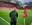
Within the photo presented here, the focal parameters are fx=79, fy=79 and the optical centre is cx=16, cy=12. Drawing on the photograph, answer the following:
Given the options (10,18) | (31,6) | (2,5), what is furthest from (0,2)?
(31,6)

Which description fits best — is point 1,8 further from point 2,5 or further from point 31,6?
point 31,6

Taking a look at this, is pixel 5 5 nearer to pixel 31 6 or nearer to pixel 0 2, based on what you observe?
Answer: pixel 0 2

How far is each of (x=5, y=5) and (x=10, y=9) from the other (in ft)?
0.17

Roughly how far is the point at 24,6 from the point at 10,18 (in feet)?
0.49

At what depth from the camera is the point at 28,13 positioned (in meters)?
0.65

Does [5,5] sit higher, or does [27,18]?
[5,5]

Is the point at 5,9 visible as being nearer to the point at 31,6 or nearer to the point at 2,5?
the point at 2,5

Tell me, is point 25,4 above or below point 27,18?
above

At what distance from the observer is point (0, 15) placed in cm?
64

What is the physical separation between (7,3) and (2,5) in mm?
45

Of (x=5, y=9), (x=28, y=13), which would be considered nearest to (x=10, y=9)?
(x=5, y=9)

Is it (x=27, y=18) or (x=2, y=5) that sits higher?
(x=2, y=5)

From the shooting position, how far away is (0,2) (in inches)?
25.1

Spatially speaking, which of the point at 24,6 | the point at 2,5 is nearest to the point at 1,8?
the point at 2,5
